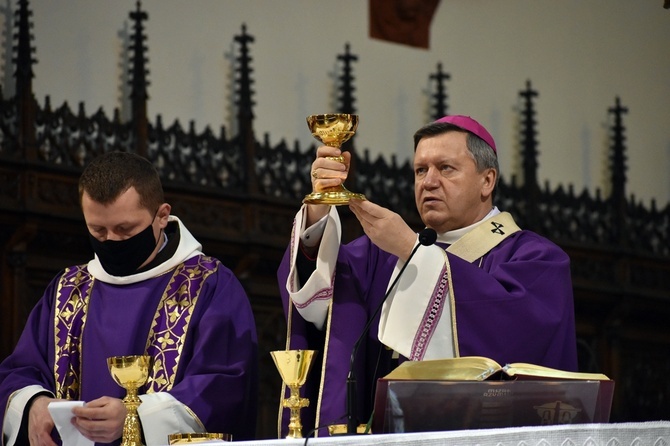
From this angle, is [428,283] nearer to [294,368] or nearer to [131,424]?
[294,368]

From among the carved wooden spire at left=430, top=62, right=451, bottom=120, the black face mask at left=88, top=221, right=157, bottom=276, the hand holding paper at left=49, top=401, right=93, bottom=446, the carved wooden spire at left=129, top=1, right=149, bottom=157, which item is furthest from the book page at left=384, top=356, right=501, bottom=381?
the carved wooden spire at left=430, top=62, right=451, bottom=120

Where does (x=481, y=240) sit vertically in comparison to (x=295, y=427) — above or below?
above

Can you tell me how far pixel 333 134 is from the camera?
14.1 ft

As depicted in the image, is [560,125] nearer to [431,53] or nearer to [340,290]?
[431,53]

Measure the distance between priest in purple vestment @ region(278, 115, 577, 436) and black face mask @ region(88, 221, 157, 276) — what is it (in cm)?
53

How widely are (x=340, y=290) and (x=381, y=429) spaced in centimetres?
140

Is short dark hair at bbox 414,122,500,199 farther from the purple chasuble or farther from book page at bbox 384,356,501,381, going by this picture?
book page at bbox 384,356,501,381

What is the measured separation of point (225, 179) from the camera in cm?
909

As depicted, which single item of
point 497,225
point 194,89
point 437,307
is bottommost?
point 437,307

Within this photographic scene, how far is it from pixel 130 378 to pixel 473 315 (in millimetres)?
1222

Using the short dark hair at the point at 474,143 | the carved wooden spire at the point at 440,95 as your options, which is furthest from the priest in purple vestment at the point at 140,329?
the carved wooden spire at the point at 440,95

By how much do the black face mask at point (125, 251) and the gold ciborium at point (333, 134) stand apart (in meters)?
0.89

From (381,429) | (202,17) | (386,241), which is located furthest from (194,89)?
(381,429)

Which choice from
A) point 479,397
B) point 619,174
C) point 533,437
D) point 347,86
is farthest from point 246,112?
point 533,437
